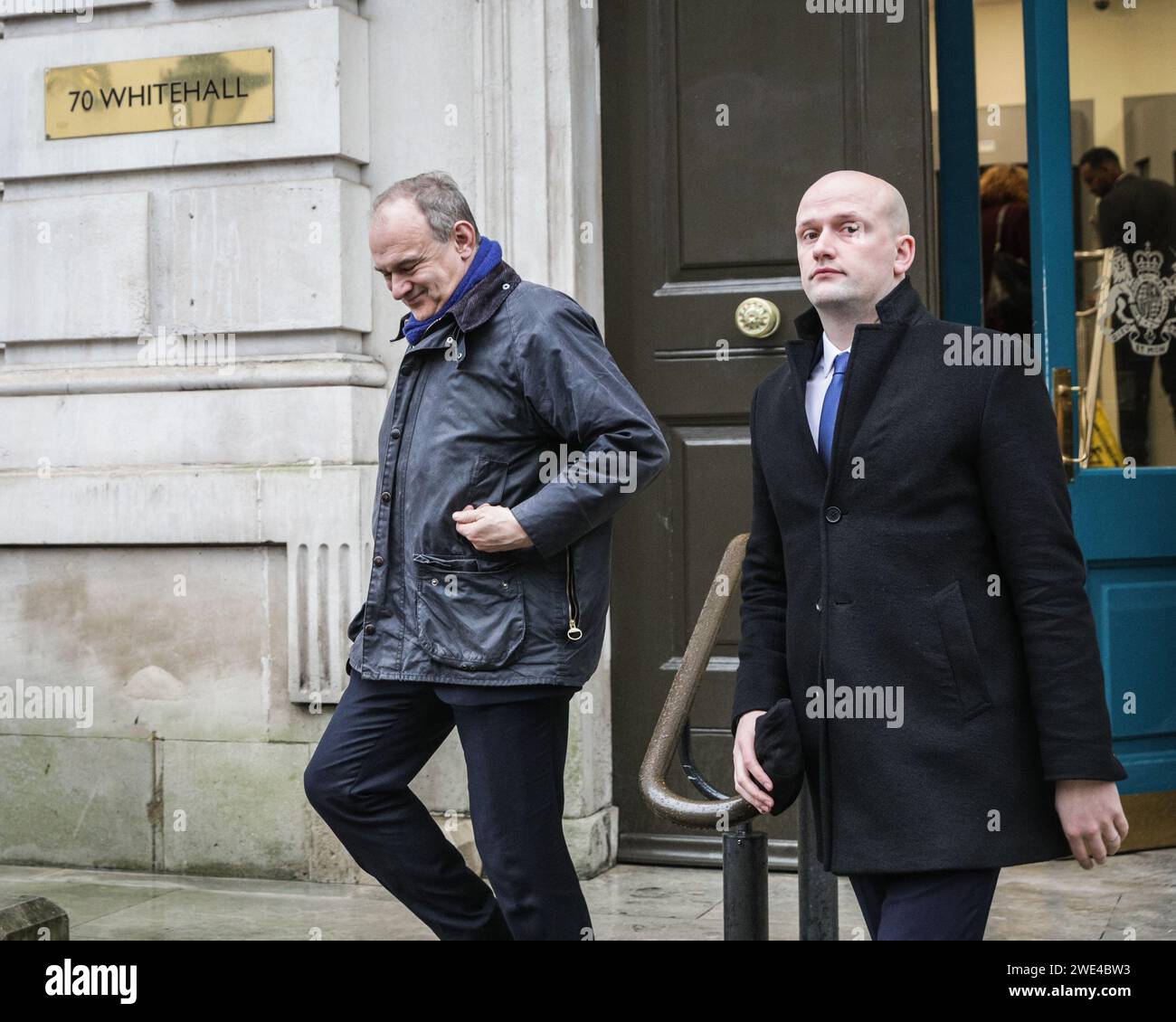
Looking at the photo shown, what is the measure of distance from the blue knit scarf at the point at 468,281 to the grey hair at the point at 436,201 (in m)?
0.05

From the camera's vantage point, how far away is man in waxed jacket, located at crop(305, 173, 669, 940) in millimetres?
3320

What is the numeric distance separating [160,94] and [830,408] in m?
3.71

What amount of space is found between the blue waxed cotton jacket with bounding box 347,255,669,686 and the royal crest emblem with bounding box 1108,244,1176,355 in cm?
301

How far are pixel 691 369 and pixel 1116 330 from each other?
157 cm

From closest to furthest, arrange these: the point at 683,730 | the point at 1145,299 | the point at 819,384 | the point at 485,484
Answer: the point at 819,384 < the point at 683,730 < the point at 485,484 < the point at 1145,299

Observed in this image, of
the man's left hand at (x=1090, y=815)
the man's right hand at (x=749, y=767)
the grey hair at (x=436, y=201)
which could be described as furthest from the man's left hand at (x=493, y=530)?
the man's left hand at (x=1090, y=815)

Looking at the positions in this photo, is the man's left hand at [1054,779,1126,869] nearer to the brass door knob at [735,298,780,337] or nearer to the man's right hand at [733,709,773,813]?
the man's right hand at [733,709,773,813]

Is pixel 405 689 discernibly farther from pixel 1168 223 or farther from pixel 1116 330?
pixel 1168 223

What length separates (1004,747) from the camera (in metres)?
2.45

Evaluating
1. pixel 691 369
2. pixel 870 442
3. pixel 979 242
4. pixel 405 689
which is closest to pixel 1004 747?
pixel 870 442

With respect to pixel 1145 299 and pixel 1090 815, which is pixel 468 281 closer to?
pixel 1090 815

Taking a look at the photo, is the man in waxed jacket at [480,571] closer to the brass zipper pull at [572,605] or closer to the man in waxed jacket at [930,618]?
the brass zipper pull at [572,605]

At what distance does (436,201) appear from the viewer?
3.50m

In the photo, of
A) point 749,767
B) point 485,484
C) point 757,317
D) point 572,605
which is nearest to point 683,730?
point 749,767
